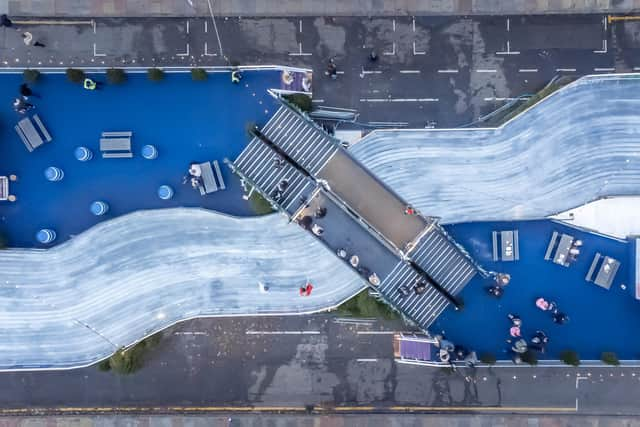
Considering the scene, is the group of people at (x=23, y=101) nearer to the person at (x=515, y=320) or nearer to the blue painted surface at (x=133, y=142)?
the blue painted surface at (x=133, y=142)

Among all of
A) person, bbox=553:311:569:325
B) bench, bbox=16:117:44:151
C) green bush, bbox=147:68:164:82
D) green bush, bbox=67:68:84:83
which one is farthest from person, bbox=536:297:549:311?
bench, bbox=16:117:44:151

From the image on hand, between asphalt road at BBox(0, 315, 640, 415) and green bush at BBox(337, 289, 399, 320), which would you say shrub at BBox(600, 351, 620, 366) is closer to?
asphalt road at BBox(0, 315, 640, 415)

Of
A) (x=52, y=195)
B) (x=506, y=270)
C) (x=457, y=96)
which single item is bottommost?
(x=506, y=270)

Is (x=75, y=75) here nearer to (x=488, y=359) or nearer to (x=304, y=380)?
(x=304, y=380)

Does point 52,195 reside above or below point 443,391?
above

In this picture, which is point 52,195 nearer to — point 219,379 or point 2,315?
point 2,315

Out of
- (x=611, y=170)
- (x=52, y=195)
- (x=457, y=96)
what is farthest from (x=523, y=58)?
(x=52, y=195)

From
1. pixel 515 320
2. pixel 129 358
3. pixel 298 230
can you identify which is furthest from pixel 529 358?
pixel 129 358
